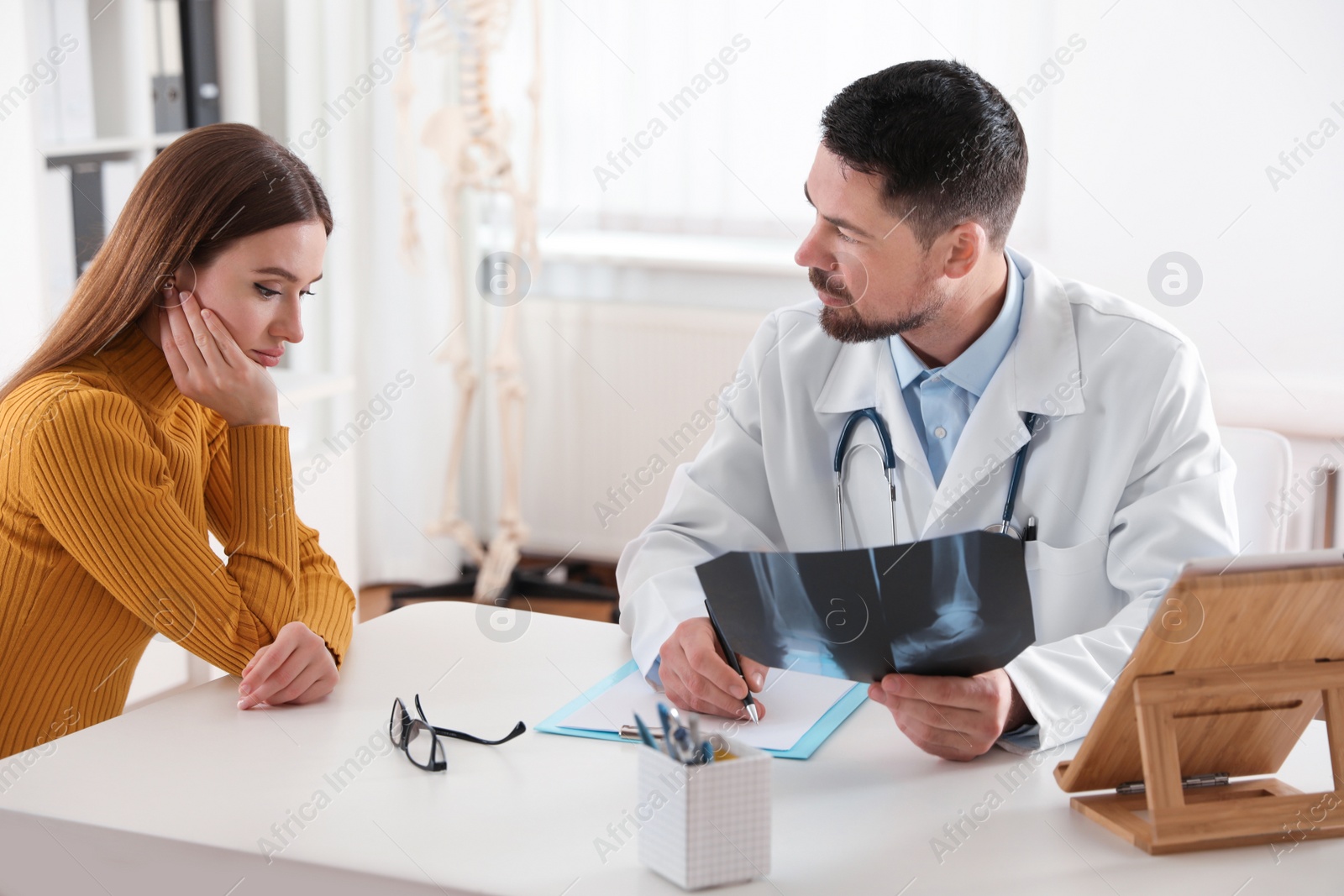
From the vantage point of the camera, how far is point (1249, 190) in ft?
10.6

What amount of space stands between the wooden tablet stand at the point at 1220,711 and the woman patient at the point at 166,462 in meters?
0.78

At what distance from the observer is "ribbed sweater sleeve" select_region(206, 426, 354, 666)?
150cm

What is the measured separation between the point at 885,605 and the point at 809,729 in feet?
0.76

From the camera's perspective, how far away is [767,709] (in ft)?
4.42

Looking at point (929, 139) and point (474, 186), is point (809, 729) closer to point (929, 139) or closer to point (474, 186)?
point (929, 139)

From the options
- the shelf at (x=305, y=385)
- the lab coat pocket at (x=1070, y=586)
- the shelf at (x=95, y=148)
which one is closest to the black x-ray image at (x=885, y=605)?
the lab coat pocket at (x=1070, y=586)

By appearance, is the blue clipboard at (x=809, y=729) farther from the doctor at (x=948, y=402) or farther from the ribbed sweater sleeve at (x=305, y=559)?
the ribbed sweater sleeve at (x=305, y=559)

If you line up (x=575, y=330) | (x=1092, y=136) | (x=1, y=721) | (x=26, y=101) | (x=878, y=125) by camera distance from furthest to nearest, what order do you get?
(x=575, y=330)
(x=1092, y=136)
(x=26, y=101)
(x=878, y=125)
(x=1, y=721)

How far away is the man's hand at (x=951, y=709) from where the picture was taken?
1.20 m

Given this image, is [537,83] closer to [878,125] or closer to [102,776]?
[878,125]

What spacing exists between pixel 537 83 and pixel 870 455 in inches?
88.7

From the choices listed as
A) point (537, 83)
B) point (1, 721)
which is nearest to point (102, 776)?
point (1, 721)

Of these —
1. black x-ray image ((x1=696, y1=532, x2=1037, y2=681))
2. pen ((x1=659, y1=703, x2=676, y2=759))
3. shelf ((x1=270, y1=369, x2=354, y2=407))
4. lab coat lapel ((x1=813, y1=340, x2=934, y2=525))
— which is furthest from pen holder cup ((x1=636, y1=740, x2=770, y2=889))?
shelf ((x1=270, y1=369, x2=354, y2=407))

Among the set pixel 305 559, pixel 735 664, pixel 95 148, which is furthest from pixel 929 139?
pixel 95 148
